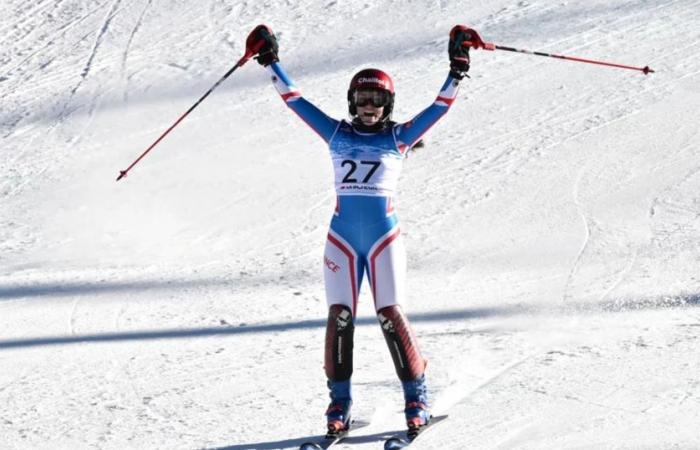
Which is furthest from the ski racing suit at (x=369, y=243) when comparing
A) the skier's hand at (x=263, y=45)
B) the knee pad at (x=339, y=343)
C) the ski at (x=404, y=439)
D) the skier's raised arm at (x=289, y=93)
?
the skier's hand at (x=263, y=45)

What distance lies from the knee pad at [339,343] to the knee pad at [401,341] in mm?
164

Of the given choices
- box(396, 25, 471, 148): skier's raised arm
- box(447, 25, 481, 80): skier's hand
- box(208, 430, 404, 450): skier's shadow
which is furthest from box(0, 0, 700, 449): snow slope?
box(447, 25, 481, 80): skier's hand

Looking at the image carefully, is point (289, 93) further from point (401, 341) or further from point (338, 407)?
point (338, 407)

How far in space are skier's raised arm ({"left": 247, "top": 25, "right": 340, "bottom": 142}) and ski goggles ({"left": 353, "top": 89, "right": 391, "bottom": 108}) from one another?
22 cm

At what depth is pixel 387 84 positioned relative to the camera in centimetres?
614

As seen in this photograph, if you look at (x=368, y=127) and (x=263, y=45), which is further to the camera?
(x=263, y=45)

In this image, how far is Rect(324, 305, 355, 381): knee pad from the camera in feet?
20.0

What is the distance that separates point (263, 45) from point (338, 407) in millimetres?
1877

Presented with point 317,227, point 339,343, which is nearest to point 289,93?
point 339,343

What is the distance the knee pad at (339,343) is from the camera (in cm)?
609

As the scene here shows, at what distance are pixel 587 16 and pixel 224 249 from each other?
583 centimetres

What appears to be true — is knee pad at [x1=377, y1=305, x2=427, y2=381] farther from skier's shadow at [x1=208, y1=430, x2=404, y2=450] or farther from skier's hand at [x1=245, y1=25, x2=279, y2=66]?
skier's hand at [x1=245, y1=25, x2=279, y2=66]

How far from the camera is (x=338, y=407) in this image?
6160mm

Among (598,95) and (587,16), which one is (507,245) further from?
(587,16)
